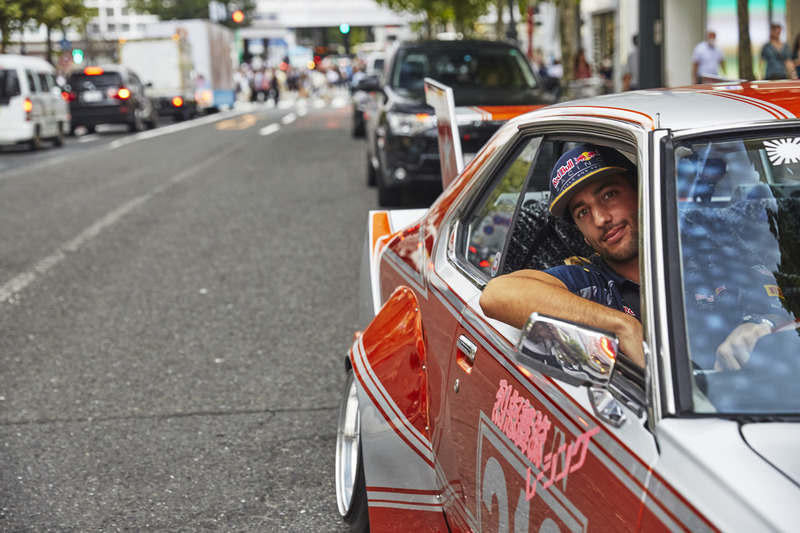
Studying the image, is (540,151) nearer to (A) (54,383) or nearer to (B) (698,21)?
(A) (54,383)

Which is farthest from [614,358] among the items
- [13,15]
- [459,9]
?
[13,15]

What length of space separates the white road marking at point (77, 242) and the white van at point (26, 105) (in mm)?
7298

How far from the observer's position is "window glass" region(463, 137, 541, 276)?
2842 millimetres

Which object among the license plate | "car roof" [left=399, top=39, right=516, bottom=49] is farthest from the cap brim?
the license plate

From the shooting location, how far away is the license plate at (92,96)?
27.9 metres

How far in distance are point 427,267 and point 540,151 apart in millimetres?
448

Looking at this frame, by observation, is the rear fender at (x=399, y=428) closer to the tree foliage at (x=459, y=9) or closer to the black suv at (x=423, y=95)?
the black suv at (x=423, y=95)

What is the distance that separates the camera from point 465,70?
11.4 m

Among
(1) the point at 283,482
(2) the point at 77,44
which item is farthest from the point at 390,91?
(2) the point at 77,44

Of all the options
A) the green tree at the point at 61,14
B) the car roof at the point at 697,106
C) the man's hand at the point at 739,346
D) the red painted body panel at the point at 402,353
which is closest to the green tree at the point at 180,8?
the green tree at the point at 61,14

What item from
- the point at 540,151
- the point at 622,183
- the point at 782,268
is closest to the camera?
the point at 782,268

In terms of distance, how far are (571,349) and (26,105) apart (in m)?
21.8

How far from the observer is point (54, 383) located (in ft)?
17.4

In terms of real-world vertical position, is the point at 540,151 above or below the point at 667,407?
above
